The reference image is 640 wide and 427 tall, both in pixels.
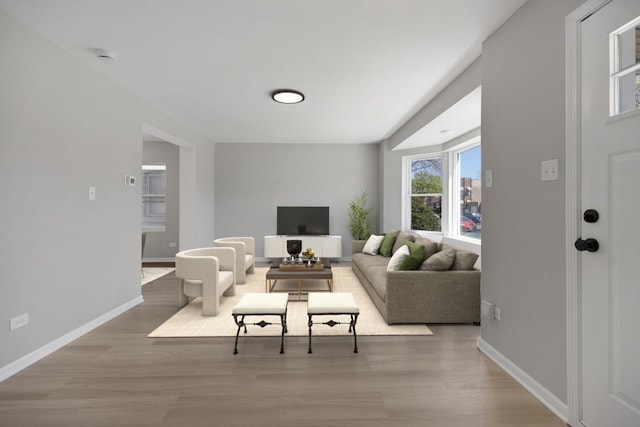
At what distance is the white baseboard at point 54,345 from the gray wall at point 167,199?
3.58 m

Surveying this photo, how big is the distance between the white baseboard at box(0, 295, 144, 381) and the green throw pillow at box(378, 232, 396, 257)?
385cm

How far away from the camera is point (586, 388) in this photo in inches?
69.5

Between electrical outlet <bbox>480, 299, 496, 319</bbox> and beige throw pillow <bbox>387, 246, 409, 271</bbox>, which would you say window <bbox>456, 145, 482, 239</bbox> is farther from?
electrical outlet <bbox>480, 299, 496, 319</bbox>

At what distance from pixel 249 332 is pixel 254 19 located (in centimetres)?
272

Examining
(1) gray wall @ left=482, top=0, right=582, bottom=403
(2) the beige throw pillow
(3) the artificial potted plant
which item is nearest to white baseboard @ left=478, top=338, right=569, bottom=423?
(1) gray wall @ left=482, top=0, right=582, bottom=403

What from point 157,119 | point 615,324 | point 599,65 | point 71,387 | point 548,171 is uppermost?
point 157,119

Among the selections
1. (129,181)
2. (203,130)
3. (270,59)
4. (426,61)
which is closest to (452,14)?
(426,61)

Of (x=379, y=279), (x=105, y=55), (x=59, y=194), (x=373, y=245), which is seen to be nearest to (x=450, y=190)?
(x=373, y=245)

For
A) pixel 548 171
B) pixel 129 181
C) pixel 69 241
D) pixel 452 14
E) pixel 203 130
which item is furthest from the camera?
pixel 203 130

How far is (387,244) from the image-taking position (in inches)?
222

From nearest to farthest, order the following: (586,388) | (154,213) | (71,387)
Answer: (586,388)
(71,387)
(154,213)

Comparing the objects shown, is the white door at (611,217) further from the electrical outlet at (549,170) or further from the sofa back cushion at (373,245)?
the sofa back cushion at (373,245)

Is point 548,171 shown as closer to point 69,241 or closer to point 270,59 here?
point 270,59

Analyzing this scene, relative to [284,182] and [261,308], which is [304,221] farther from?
[261,308]
